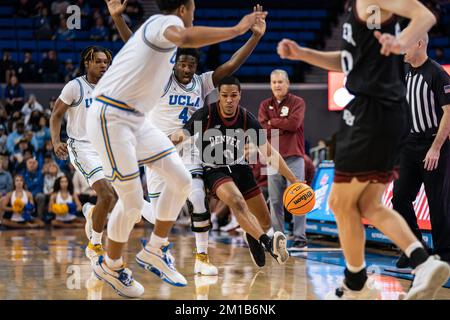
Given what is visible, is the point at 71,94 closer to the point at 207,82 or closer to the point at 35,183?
the point at 207,82

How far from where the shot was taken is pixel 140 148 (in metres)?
5.12

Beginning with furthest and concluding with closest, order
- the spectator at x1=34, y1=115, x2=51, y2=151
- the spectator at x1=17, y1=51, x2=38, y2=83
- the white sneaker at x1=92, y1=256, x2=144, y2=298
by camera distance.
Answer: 1. the spectator at x1=17, y1=51, x2=38, y2=83
2. the spectator at x1=34, y1=115, x2=51, y2=151
3. the white sneaker at x1=92, y1=256, x2=144, y2=298

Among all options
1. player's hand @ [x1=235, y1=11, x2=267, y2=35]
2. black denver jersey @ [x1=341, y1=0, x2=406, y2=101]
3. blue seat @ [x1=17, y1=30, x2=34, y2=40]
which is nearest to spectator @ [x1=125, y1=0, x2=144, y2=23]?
blue seat @ [x1=17, y1=30, x2=34, y2=40]

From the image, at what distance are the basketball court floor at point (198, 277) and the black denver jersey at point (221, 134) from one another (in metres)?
1.14

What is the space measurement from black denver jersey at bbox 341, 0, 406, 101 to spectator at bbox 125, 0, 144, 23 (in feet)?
48.3

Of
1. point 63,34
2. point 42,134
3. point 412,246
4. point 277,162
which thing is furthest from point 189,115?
point 63,34

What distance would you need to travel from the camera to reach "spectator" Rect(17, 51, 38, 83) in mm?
16844

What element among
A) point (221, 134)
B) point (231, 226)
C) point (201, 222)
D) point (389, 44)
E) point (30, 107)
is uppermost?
point (389, 44)

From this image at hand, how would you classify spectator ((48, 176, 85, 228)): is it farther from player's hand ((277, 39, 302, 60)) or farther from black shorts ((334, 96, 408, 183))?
black shorts ((334, 96, 408, 183))

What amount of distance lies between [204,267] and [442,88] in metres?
2.76

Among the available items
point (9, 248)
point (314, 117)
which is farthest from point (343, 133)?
point (314, 117)

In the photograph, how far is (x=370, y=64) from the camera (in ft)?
14.9

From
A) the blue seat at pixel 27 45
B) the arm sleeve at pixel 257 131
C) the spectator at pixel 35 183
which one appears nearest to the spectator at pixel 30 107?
the spectator at pixel 35 183

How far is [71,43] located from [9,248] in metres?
9.79
